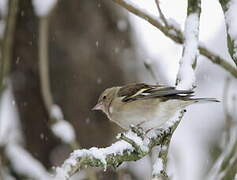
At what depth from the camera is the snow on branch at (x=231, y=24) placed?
2.73 m

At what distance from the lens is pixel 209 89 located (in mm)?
7629

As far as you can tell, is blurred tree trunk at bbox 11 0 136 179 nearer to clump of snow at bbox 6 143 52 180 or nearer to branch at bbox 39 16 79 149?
clump of snow at bbox 6 143 52 180

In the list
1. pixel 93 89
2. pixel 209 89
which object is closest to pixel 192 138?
pixel 209 89

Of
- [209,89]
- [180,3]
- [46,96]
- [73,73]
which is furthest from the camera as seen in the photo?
[209,89]

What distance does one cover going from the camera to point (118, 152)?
2.43m

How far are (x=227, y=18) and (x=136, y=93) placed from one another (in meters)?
1.11

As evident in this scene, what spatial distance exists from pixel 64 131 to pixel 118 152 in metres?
1.14

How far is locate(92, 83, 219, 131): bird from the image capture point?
11.3ft

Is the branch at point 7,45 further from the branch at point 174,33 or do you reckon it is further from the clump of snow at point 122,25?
the clump of snow at point 122,25

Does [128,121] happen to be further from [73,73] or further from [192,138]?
[192,138]

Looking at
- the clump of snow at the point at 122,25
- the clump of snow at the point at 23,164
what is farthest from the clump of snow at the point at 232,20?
the clump of snow at the point at 122,25

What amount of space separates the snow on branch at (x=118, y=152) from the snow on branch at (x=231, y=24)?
0.53 metres

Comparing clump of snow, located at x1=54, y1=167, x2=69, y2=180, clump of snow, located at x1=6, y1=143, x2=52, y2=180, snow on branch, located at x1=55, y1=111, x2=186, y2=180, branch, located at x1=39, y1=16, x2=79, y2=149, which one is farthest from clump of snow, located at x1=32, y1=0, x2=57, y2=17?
clump of snow, located at x1=54, y1=167, x2=69, y2=180

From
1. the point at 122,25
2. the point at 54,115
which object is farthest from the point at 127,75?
the point at 54,115
